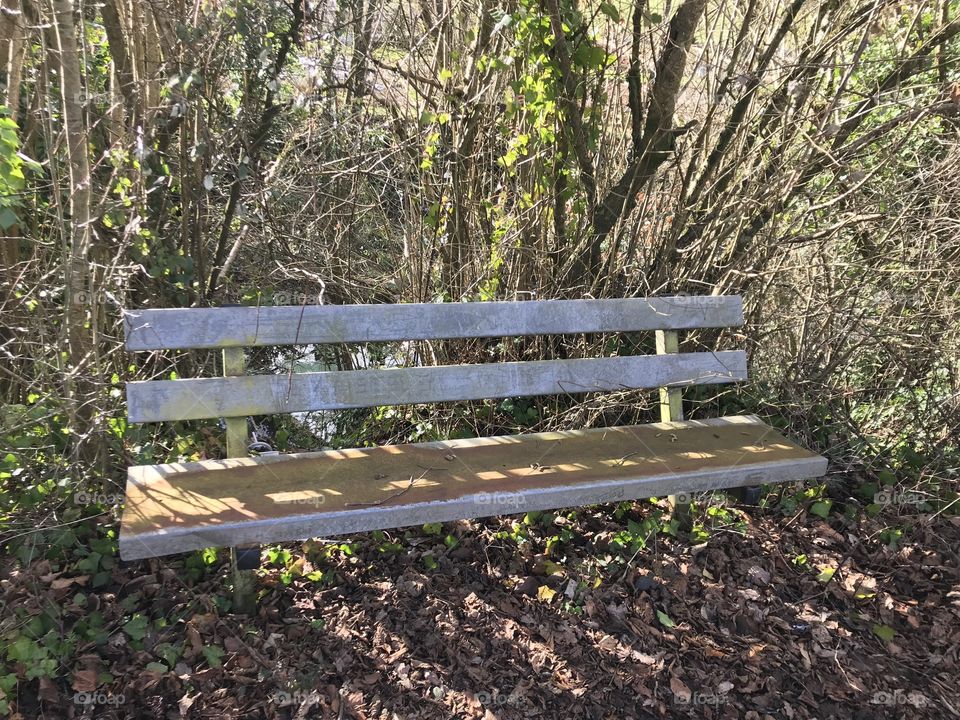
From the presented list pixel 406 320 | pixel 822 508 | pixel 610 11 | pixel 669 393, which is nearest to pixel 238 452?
pixel 406 320

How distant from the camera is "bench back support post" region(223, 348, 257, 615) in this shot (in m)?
2.50

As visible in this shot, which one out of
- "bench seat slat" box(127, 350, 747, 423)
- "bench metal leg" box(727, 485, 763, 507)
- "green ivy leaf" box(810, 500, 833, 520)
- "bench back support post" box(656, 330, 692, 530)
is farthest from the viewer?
"green ivy leaf" box(810, 500, 833, 520)

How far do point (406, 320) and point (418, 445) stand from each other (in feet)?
1.64

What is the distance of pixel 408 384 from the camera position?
2.74 meters

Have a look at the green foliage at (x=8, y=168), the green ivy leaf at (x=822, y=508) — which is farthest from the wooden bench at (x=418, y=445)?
the green foliage at (x=8, y=168)

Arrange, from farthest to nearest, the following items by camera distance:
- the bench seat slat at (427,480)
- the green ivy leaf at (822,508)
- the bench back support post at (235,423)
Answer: the green ivy leaf at (822,508), the bench back support post at (235,423), the bench seat slat at (427,480)

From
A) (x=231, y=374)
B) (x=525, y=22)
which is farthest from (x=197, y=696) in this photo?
(x=525, y=22)

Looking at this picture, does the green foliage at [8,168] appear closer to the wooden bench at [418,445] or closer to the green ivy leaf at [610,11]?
the wooden bench at [418,445]

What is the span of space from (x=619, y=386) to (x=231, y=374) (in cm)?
158

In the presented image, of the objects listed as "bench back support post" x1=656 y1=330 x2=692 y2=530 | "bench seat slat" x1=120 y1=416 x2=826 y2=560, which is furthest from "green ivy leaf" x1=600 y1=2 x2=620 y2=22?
"bench seat slat" x1=120 y1=416 x2=826 y2=560

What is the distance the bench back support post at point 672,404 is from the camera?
3.11 metres

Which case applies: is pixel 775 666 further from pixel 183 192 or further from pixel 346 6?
pixel 346 6

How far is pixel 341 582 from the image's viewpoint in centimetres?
275

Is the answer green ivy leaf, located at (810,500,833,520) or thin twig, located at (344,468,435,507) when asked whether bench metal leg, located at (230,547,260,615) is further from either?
green ivy leaf, located at (810,500,833,520)
